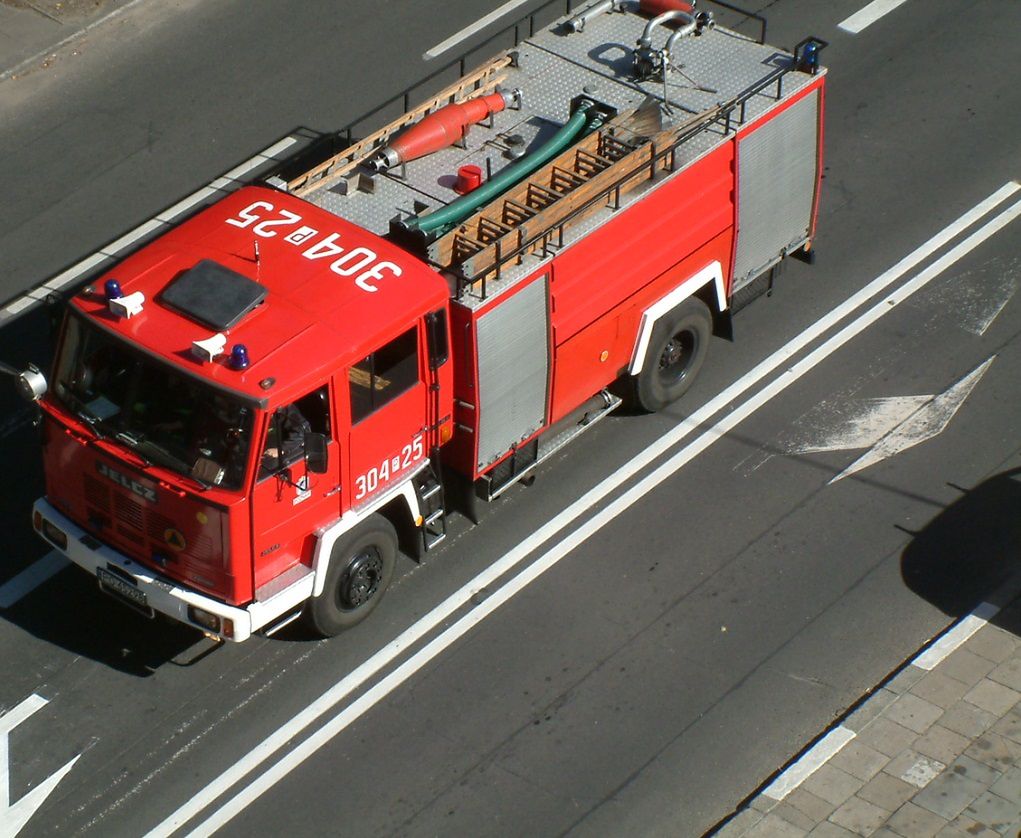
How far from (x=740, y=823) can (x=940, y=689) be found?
78.1 inches

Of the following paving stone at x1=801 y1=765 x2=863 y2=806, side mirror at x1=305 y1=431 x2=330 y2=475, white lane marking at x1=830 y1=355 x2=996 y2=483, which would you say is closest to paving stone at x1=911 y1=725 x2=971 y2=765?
paving stone at x1=801 y1=765 x2=863 y2=806

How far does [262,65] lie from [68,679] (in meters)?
8.65

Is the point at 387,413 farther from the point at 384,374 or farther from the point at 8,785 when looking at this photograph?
the point at 8,785

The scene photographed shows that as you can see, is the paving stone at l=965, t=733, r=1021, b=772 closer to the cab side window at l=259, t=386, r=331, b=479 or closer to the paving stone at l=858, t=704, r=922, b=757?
the paving stone at l=858, t=704, r=922, b=757

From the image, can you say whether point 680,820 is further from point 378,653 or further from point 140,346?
point 140,346

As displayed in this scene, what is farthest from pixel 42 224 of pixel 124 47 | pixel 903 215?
pixel 903 215

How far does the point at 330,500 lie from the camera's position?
12.5 m

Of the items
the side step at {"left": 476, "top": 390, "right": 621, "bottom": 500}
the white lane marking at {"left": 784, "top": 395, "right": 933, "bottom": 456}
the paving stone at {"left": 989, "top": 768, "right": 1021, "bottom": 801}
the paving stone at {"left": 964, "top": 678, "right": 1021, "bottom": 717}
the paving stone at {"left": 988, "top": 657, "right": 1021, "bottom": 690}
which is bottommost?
the paving stone at {"left": 989, "top": 768, "right": 1021, "bottom": 801}

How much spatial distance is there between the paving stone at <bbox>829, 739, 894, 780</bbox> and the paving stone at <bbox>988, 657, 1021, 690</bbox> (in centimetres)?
78

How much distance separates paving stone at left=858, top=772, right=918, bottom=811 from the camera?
12.0 m

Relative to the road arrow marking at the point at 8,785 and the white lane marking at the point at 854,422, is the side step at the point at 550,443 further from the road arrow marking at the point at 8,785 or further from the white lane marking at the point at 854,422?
the road arrow marking at the point at 8,785

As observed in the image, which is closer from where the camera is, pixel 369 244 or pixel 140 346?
pixel 140 346

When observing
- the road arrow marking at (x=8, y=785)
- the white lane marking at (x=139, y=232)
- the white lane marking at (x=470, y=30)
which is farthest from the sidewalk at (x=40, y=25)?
the road arrow marking at (x=8, y=785)

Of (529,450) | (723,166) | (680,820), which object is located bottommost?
(680,820)
